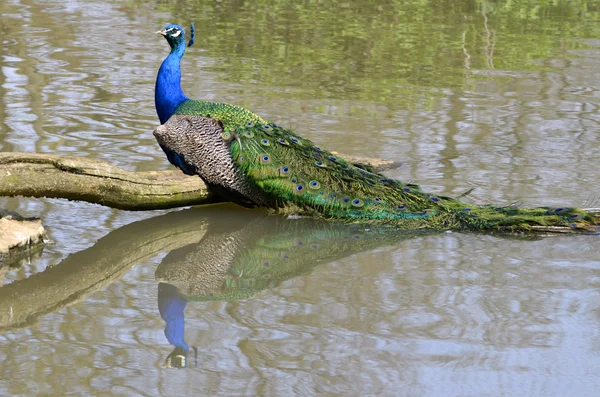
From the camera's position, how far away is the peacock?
20.6 ft

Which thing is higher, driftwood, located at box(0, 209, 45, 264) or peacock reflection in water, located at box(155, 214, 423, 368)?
driftwood, located at box(0, 209, 45, 264)

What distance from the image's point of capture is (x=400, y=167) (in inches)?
300

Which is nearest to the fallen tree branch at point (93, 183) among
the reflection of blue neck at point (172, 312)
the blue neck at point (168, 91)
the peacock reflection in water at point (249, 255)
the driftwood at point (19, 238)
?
the driftwood at point (19, 238)

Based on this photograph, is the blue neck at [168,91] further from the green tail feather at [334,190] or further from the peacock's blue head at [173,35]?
the green tail feather at [334,190]

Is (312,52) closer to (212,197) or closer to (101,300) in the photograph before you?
(212,197)

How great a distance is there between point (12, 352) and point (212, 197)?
2.39 m

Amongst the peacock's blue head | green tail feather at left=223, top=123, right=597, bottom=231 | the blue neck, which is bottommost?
green tail feather at left=223, top=123, right=597, bottom=231

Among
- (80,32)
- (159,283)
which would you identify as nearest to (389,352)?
(159,283)

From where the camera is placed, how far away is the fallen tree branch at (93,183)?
19.0 ft

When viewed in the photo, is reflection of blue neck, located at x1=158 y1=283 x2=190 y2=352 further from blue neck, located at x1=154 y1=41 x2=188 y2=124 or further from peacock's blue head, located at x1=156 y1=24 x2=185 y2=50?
peacock's blue head, located at x1=156 y1=24 x2=185 y2=50

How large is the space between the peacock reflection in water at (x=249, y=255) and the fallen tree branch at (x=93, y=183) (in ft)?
1.15

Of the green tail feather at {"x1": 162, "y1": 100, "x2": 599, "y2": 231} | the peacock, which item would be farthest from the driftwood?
the green tail feather at {"x1": 162, "y1": 100, "x2": 599, "y2": 231}

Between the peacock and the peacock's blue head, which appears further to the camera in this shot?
the peacock's blue head

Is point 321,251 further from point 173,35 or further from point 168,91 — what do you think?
point 173,35
